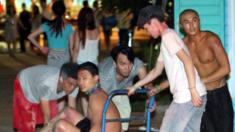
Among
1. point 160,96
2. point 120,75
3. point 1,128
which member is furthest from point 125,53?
point 160,96

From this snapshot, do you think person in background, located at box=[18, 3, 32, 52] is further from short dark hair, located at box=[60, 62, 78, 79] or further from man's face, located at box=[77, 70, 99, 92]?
man's face, located at box=[77, 70, 99, 92]

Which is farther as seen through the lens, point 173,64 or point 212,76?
point 212,76

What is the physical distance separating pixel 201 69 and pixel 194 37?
32 centimetres

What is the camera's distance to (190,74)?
6.47m

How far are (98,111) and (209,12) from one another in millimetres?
2869

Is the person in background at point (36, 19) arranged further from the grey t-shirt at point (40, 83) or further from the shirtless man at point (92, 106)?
the shirtless man at point (92, 106)

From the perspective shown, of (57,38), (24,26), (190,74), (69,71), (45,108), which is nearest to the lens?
(190,74)

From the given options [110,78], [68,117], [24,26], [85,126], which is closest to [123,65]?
[110,78]

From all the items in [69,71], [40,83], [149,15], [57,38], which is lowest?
[40,83]

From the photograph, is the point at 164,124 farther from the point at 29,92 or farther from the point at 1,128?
the point at 1,128

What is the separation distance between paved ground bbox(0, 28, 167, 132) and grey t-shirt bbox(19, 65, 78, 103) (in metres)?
1.50

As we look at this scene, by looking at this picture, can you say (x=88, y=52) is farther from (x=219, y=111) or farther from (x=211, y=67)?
(x=211, y=67)

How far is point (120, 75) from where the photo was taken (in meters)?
8.17

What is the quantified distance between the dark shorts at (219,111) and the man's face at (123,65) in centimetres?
88
